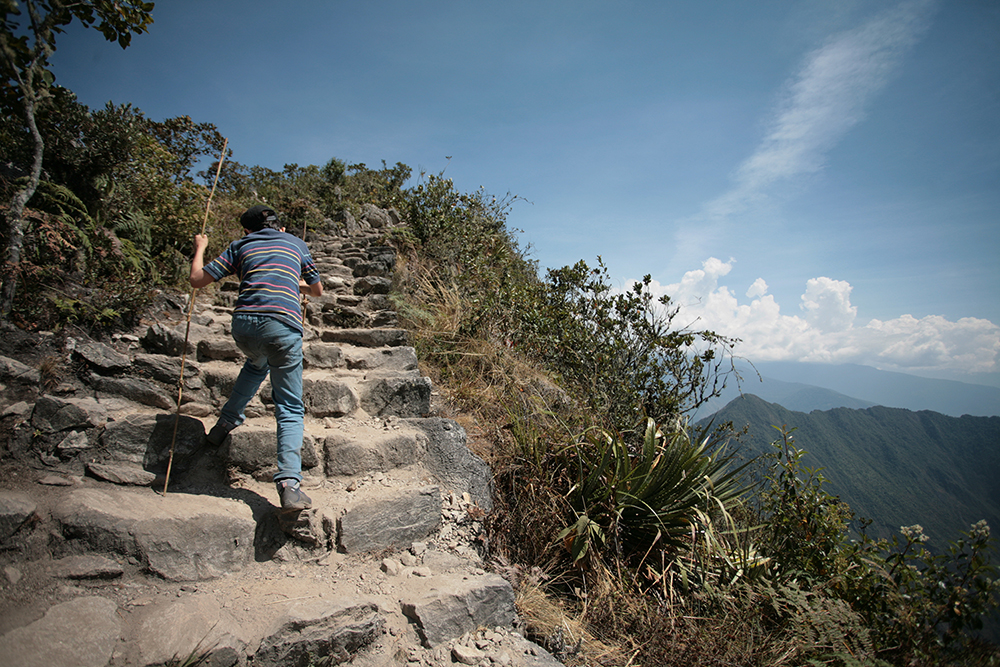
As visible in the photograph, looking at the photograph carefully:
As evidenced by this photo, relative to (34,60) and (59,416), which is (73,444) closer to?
(59,416)

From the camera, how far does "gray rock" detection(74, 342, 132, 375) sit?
2832mm

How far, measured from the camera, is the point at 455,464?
10.5 ft

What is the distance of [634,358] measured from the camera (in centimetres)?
511

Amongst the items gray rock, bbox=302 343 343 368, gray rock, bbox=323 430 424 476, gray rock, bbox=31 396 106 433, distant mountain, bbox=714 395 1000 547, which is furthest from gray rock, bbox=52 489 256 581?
distant mountain, bbox=714 395 1000 547

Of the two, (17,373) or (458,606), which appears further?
(17,373)

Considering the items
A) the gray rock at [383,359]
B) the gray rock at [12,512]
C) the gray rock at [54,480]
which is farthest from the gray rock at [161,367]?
the gray rock at [383,359]

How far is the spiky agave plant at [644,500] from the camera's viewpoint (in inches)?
116

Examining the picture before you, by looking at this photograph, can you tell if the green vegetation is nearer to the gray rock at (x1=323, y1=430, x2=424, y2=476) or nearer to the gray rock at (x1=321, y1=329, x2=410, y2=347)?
the gray rock at (x1=321, y1=329, x2=410, y2=347)

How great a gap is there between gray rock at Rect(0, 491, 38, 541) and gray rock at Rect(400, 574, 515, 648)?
1.79m

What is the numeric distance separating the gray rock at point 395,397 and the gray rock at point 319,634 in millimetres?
1738

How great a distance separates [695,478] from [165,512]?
11.2ft

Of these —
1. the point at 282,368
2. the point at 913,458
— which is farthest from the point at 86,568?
the point at 913,458

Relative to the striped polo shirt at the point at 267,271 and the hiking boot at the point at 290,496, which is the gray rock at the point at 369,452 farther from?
the striped polo shirt at the point at 267,271

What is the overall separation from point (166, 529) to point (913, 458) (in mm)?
35948
